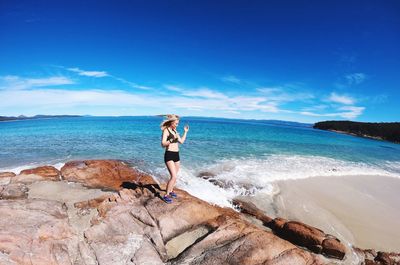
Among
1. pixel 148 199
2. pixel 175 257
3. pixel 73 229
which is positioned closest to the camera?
pixel 175 257

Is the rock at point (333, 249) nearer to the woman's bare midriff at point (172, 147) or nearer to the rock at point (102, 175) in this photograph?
the woman's bare midriff at point (172, 147)

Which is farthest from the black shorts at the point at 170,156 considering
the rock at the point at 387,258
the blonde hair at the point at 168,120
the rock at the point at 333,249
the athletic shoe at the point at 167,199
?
the rock at the point at 387,258

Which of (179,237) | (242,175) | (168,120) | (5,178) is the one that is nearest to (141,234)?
(179,237)

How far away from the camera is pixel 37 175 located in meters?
10.3

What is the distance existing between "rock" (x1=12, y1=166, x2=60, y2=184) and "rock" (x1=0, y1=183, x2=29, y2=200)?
63cm

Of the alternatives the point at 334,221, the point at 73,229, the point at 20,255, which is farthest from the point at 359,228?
the point at 20,255

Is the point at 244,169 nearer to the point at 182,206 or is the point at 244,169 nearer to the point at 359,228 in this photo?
the point at 359,228

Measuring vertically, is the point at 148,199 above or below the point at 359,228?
above

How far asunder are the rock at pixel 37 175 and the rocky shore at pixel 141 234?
76 centimetres

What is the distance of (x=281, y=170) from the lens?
59.9 ft

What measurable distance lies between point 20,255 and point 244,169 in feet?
47.3

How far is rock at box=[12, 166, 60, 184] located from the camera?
9.73 metres

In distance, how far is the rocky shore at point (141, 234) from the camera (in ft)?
17.6

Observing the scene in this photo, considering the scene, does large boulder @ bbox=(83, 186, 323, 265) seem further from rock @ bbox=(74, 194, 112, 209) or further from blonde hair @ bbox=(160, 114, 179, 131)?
blonde hair @ bbox=(160, 114, 179, 131)
